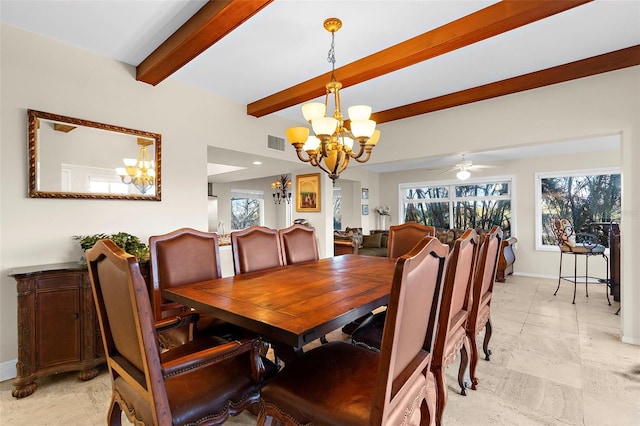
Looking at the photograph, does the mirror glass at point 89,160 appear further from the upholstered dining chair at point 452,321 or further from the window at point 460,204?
the window at point 460,204

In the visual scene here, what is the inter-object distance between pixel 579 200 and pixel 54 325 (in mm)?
8094

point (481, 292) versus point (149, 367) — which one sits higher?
point (149, 367)

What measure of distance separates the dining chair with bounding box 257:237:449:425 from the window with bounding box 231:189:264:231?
7746 mm

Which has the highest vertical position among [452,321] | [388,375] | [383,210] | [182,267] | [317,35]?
[317,35]

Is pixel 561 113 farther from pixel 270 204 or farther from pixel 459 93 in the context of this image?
pixel 270 204

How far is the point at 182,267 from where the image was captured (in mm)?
2121

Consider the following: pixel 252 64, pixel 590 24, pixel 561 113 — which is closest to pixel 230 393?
pixel 252 64

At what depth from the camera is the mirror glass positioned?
240cm

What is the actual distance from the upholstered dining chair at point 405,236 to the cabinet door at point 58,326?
2804mm

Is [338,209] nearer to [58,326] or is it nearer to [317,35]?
[317,35]

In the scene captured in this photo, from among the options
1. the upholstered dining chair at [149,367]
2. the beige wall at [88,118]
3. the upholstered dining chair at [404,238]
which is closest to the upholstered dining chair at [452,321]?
the upholstered dining chair at [149,367]

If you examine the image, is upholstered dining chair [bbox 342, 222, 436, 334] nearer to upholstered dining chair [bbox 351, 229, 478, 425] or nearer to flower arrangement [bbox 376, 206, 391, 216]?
upholstered dining chair [bbox 351, 229, 478, 425]

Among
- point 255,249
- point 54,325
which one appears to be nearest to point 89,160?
point 54,325

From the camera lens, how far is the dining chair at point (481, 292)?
2104 mm
